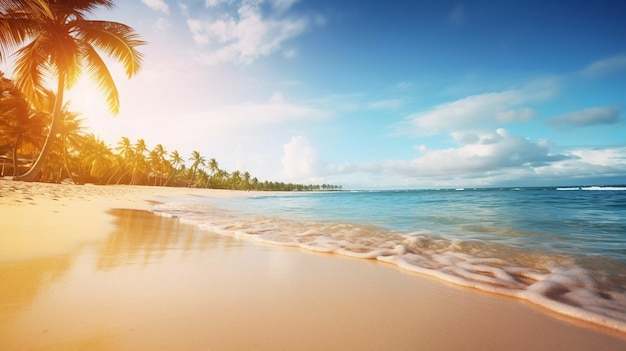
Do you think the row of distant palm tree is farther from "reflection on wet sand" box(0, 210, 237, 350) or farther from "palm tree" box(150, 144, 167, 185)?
"reflection on wet sand" box(0, 210, 237, 350)

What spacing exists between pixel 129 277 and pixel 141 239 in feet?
7.20

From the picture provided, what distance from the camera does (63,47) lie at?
11125 millimetres

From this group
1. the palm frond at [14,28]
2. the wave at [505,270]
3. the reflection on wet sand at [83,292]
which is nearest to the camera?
the reflection on wet sand at [83,292]

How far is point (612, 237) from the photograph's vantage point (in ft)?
18.4

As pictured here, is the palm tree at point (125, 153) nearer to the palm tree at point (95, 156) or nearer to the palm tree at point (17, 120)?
the palm tree at point (95, 156)

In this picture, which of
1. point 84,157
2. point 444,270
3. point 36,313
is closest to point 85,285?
point 36,313

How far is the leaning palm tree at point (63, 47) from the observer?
1080 cm

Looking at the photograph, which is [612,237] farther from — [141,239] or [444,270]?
[141,239]

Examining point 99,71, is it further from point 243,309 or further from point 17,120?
point 17,120

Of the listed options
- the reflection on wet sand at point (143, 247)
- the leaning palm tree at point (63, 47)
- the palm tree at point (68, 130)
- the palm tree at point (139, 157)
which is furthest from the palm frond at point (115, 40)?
the palm tree at point (139, 157)

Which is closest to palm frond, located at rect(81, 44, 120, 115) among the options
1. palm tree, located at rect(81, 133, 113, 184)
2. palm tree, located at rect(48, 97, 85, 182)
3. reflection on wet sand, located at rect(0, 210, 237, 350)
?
reflection on wet sand, located at rect(0, 210, 237, 350)

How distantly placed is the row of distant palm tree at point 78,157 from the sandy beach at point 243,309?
16.9m

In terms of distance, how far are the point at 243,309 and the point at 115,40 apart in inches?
587

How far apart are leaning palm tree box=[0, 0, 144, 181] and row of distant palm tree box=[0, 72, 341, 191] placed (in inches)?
117
